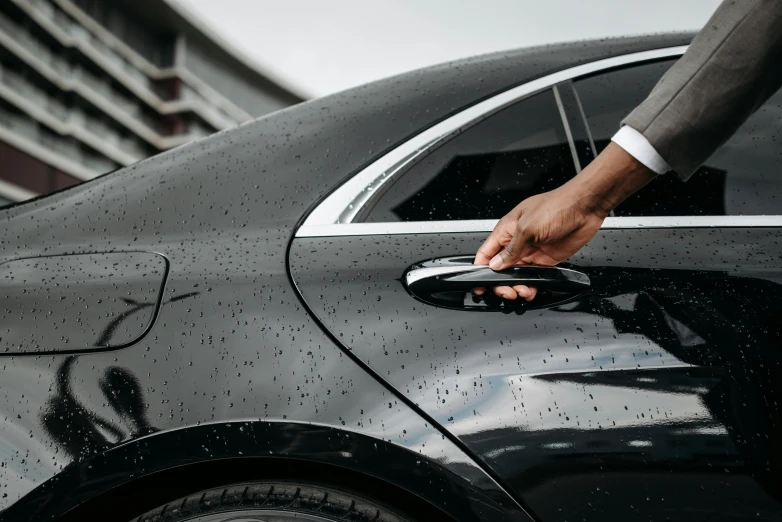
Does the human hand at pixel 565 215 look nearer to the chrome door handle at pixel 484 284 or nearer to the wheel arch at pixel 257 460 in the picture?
the chrome door handle at pixel 484 284

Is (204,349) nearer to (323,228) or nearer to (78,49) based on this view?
(323,228)

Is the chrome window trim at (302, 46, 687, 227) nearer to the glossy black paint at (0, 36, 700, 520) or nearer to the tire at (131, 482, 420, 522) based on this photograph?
the glossy black paint at (0, 36, 700, 520)

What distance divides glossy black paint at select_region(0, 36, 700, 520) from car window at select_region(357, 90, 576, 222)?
0.09m

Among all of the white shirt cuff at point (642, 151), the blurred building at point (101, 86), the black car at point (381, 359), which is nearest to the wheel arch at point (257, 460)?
the black car at point (381, 359)

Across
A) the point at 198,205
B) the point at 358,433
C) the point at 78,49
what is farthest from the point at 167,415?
the point at 78,49

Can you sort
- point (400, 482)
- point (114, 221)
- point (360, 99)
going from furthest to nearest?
point (360, 99)
point (114, 221)
point (400, 482)

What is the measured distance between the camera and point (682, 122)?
1032mm

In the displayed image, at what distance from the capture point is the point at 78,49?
38250 millimetres

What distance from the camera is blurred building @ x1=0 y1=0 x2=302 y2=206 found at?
3419cm

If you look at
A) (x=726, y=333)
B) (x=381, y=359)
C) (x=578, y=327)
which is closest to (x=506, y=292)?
(x=578, y=327)

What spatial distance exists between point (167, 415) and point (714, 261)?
2.98 ft

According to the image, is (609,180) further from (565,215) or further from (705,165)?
(705,165)

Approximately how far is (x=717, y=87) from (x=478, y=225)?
1.40 ft

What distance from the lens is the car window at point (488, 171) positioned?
1201 millimetres
